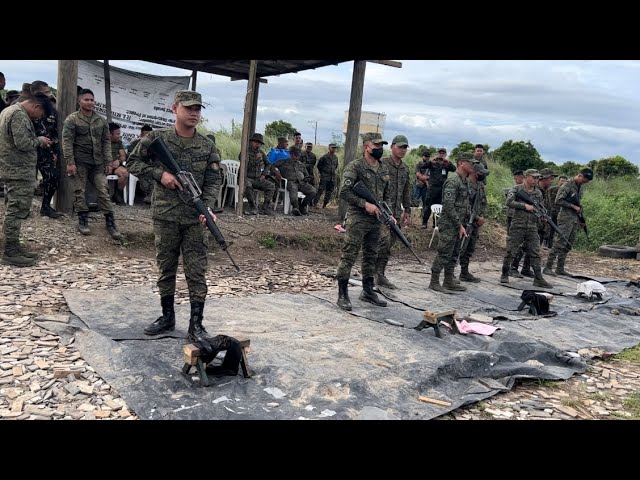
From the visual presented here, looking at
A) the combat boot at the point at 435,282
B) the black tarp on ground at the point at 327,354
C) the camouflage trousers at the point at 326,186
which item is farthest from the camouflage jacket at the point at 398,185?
the camouflage trousers at the point at 326,186

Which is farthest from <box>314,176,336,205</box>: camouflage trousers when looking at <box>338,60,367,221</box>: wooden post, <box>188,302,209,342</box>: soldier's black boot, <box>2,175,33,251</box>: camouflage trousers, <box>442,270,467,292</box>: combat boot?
<box>188,302,209,342</box>: soldier's black boot

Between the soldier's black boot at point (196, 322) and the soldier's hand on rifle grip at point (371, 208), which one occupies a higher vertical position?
the soldier's hand on rifle grip at point (371, 208)

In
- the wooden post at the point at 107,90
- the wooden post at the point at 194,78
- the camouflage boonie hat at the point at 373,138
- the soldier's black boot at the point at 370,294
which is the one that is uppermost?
the wooden post at the point at 194,78

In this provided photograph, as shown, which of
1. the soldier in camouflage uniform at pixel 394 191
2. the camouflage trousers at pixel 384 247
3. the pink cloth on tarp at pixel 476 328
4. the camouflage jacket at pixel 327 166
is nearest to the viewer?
the pink cloth on tarp at pixel 476 328

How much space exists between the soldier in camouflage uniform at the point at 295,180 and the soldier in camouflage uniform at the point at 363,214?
16.7ft

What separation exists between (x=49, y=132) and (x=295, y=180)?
5093 millimetres

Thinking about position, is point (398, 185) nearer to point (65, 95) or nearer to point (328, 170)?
point (65, 95)

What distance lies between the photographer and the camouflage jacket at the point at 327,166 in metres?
12.5

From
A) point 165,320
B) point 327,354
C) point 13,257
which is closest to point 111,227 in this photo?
point 13,257

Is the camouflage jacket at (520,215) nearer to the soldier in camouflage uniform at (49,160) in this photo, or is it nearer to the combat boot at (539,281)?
the combat boot at (539,281)

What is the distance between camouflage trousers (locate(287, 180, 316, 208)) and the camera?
1128cm

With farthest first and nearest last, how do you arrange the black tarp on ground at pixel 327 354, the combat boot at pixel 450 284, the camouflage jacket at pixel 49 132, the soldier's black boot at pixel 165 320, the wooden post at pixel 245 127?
the wooden post at pixel 245 127 < the combat boot at pixel 450 284 < the camouflage jacket at pixel 49 132 < the soldier's black boot at pixel 165 320 < the black tarp on ground at pixel 327 354

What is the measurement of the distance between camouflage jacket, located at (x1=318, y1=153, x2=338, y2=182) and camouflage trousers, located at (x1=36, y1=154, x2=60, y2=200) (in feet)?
20.4
